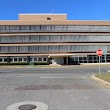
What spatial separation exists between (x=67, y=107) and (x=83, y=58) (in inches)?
2663

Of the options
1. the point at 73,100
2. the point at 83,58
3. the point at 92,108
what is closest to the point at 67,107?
the point at 92,108

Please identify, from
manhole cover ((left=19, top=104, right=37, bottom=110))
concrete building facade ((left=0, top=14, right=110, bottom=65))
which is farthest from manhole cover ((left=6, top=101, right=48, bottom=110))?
concrete building facade ((left=0, top=14, right=110, bottom=65))

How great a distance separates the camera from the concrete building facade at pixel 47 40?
7675 cm

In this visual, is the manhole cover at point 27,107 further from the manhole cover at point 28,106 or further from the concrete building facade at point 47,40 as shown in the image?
the concrete building facade at point 47,40

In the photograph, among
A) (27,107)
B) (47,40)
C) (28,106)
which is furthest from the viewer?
(47,40)

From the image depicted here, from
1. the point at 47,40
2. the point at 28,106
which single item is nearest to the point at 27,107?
the point at 28,106

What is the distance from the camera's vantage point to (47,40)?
7681 centimetres

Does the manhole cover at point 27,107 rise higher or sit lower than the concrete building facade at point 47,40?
lower

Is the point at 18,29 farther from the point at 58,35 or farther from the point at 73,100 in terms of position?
the point at 73,100

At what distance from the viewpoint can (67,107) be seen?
914cm

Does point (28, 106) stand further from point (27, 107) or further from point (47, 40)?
point (47, 40)

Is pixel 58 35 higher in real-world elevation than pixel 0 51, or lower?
higher

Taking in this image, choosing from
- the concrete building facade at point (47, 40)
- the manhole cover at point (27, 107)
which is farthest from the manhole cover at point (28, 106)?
the concrete building facade at point (47, 40)

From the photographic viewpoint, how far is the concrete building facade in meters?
76.8
